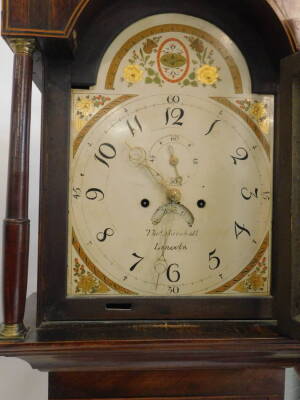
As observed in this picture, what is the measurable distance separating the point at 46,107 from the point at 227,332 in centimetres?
59

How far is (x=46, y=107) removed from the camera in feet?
3.00

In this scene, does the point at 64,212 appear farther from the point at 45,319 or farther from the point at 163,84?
the point at 163,84

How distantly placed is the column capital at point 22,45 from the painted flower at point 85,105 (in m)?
0.14

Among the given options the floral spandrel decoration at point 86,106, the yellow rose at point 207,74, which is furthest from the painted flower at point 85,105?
the yellow rose at point 207,74

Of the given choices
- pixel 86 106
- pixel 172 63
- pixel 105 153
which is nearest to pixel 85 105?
pixel 86 106

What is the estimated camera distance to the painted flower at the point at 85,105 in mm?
934

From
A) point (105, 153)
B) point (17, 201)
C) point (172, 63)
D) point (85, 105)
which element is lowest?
point (17, 201)

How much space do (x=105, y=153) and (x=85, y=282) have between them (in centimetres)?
28

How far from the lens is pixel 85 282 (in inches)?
36.6

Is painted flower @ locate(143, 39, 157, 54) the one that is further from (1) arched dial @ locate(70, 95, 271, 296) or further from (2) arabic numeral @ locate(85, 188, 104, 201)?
(2) arabic numeral @ locate(85, 188, 104, 201)

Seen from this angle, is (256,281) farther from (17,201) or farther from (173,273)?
(17,201)

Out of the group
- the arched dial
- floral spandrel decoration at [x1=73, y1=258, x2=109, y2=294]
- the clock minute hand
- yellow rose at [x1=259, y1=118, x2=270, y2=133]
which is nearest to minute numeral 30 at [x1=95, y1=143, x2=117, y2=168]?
the arched dial

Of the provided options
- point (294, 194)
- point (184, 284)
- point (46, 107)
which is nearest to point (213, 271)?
point (184, 284)

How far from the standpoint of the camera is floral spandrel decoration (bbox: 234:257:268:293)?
0.96 metres
